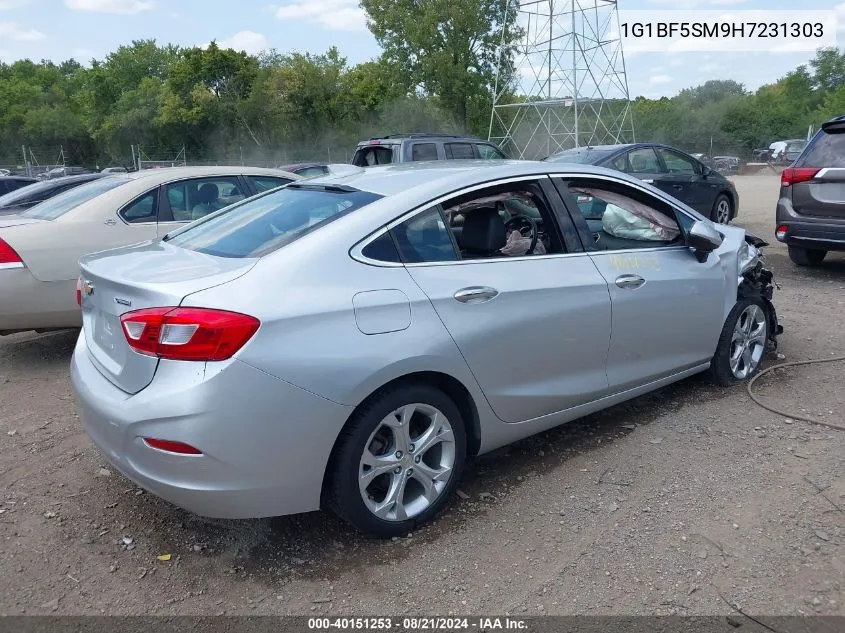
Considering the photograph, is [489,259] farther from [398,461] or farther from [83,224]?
[83,224]

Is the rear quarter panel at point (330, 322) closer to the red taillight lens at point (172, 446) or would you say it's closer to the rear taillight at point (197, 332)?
the rear taillight at point (197, 332)

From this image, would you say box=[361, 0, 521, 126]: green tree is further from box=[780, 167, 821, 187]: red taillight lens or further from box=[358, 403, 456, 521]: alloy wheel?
box=[358, 403, 456, 521]: alloy wheel

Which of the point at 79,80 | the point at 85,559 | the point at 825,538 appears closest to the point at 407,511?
the point at 85,559

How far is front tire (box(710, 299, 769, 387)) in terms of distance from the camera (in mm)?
4520

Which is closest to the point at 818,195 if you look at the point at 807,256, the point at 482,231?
the point at 807,256

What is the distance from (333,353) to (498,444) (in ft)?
3.71

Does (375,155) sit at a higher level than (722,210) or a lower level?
higher

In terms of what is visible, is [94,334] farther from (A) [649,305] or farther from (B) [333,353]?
(A) [649,305]

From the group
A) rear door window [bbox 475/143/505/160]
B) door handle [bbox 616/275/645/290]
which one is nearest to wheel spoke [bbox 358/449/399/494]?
door handle [bbox 616/275/645/290]

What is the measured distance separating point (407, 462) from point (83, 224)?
380 cm

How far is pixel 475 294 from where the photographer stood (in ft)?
10.3

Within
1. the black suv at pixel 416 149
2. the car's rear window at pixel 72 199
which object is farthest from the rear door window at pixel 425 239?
the black suv at pixel 416 149

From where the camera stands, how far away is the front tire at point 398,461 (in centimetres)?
281

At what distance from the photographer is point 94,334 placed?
311 centimetres
